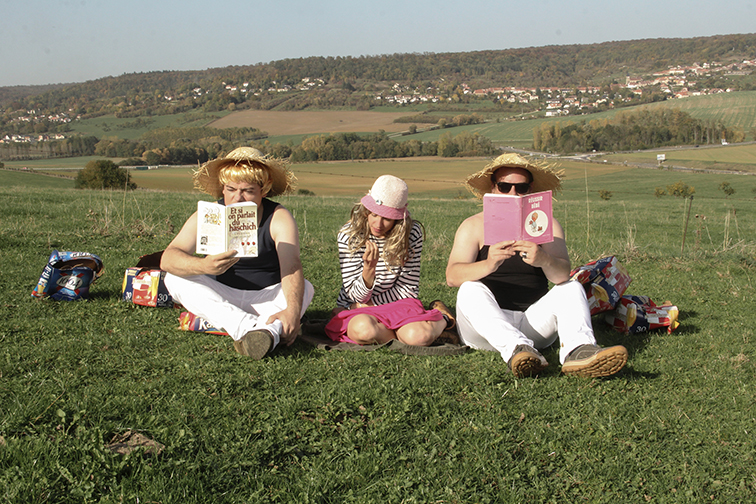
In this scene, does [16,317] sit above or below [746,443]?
A: above

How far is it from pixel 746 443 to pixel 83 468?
11.2 feet

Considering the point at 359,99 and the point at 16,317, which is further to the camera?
the point at 359,99

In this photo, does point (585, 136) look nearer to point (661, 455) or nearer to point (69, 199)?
point (69, 199)

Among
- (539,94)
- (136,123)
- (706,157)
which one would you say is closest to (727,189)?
(706,157)

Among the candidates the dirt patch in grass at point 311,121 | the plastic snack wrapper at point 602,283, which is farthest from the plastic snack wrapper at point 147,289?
the dirt patch in grass at point 311,121

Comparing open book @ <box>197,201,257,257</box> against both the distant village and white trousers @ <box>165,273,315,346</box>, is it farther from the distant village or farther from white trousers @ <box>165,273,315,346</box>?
the distant village

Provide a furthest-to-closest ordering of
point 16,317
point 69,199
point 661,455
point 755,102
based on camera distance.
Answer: point 755,102
point 69,199
point 16,317
point 661,455

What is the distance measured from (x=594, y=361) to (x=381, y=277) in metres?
1.85

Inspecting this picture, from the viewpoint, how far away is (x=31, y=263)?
23.1 ft

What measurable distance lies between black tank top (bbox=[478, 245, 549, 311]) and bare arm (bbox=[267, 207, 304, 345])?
147 centimetres

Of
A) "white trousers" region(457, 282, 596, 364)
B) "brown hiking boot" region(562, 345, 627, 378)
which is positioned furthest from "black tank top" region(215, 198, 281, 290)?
"brown hiking boot" region(562, 345, 627, 378)

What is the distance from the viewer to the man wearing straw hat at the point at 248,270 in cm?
436

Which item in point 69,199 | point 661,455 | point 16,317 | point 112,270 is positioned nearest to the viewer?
point 661,455

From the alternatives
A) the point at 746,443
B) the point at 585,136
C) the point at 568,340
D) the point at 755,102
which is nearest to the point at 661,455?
the point at 746,443
